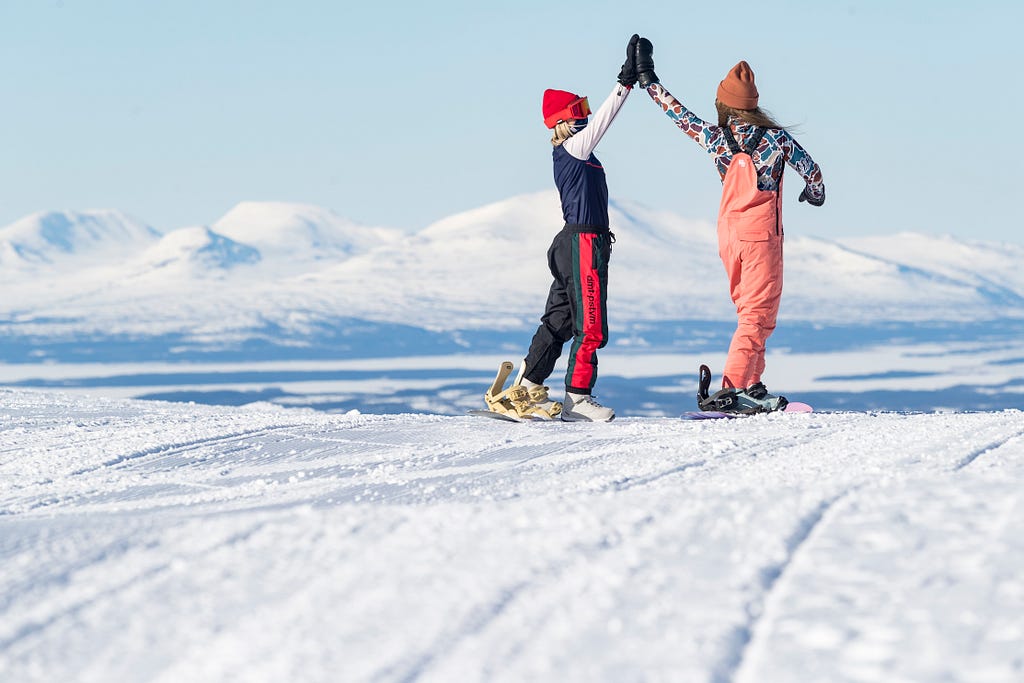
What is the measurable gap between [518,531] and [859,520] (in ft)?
3.36

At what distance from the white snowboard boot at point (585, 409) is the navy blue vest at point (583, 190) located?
1.07 m

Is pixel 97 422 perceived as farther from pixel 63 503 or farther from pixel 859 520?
pixel 859 520

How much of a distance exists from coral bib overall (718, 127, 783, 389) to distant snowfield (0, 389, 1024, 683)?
1.91m

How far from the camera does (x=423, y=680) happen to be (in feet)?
8.71

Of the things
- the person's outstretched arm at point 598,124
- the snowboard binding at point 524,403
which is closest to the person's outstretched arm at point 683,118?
the person's outstretched arm at point 598,124

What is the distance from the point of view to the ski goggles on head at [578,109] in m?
6.66

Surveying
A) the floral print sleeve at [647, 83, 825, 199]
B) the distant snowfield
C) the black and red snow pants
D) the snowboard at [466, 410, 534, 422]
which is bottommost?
the distant snowfield

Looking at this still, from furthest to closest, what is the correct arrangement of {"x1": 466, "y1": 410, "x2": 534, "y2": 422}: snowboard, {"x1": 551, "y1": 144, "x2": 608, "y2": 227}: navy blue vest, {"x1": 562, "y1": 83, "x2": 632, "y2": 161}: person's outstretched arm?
1. {"x1": 466, "y1": 410, "x2": 534, "y2": 422}: snowboard
2. {"x1": 551, "y1": 144, "x2": 608, "y2": 227}: navy blue vest
3. {"x1": 562, "y1": 83, "x2": 632, "y2": 161}: person's outstretched arm

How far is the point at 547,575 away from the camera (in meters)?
3.12

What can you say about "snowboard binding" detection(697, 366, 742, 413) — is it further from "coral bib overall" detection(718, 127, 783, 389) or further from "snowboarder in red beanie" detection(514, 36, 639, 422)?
"snowboarder in red beanie" detection(514, 36, 639, 422)

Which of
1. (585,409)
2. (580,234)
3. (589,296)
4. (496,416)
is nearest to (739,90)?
(580,234)

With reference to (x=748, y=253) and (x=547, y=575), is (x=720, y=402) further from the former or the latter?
(x=547, y=575)

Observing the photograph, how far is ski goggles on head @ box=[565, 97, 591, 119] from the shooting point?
666 cm

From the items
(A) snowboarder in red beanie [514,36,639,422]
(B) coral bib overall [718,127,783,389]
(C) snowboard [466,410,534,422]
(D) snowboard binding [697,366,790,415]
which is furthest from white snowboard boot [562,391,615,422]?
(B) coral bib overall [718,127,783,389]
